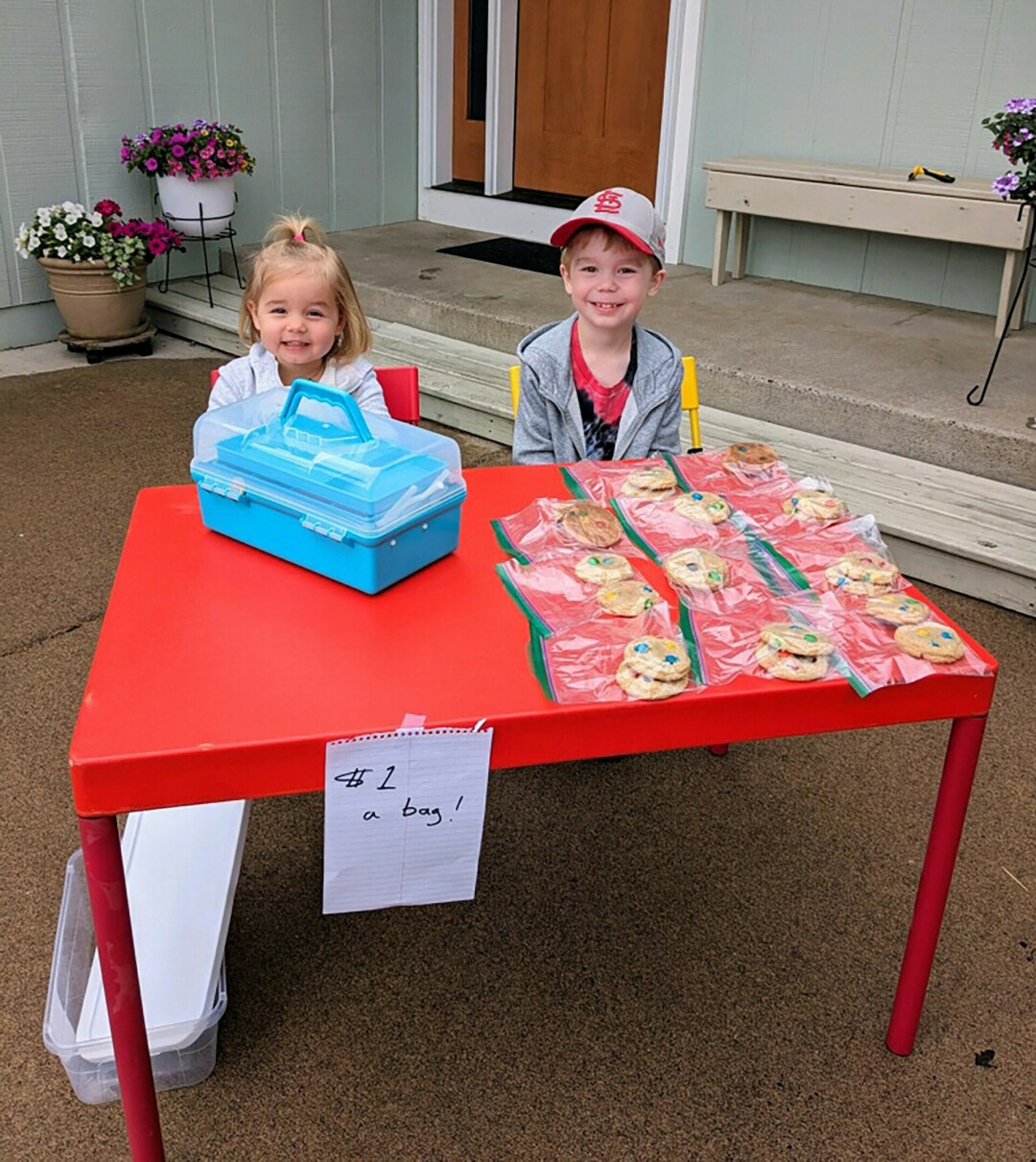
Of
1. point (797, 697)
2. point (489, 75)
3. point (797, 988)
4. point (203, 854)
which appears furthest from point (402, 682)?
point (489, 75)

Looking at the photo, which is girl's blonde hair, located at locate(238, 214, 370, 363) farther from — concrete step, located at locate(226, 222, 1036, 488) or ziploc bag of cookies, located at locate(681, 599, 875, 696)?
concrete step, located at locate(226, 222, 1036, 488)

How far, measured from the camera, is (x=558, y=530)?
5.17 feet

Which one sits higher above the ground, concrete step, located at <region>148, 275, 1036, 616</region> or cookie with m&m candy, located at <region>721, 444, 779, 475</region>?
cookie with m&m candy, located at <region>721, 444, 779, 475</region>

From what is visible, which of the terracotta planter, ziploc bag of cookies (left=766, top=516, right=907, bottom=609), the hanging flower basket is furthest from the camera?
the hanging flower basket

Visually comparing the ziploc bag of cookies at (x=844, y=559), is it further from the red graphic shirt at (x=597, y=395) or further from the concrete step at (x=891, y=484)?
the concrete step at (x=891, y=484)

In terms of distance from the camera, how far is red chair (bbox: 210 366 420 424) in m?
→ 2.21

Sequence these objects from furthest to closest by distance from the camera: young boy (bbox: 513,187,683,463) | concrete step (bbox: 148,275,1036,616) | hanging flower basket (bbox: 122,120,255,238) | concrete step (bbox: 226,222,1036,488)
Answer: hanging flower basket (bbox: 122,120,255,238)
concrete step (bbox: 226,222,1036,488)
concrete step (bbox: 148,275,1036,616)
young boy (bbox: 513,187,683,463)

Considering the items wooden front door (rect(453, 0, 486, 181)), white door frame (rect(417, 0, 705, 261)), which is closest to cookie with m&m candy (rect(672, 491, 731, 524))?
white door frame (rect(417, 0, 705, 261))

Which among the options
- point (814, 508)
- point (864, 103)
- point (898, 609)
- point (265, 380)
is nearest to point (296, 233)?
point (265, 380)

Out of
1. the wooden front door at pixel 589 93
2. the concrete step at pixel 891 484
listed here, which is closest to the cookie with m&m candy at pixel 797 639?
the concrete step at pixel 891 484

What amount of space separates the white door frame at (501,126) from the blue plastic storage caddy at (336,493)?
13.4ft

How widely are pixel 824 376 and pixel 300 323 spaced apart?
218cm

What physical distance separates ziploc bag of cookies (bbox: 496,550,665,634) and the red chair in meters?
0.83

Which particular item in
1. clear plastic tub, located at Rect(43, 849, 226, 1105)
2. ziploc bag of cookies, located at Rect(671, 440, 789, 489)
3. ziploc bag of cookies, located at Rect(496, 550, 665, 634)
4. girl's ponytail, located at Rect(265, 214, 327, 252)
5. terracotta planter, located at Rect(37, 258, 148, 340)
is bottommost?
clear plastic tub, located at Rect(43, 849, 226, 1105)
